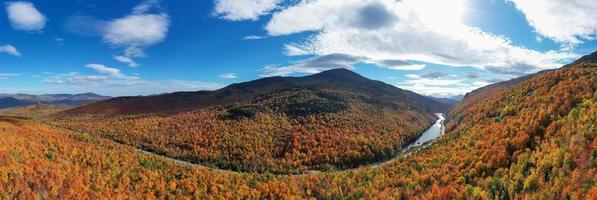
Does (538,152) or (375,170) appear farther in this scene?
(375,170)

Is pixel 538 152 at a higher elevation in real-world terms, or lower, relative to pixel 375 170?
higher

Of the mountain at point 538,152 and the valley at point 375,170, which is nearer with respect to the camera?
the mountain at point 538,152

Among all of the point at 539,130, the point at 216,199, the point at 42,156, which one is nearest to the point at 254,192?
the point at 216,199

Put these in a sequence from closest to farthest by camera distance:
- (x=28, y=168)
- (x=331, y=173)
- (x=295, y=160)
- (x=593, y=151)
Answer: (x=593, y=151), (x=28, y=168), (x=331, y=173), (x=295, y=160)

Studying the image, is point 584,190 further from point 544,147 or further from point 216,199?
point 216,199

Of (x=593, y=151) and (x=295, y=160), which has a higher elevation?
(x=593, y=151)

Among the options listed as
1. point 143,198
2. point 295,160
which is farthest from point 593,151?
point 295,160

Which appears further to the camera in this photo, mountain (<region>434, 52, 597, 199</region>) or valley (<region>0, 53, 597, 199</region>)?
valley (<region>0, 53, 597, 199</region>)

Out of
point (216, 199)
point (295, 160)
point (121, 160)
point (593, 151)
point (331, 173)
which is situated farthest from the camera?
point (295, 160)

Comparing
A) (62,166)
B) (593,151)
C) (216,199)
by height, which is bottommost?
(216,199)

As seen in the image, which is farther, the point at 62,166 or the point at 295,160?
the point at 295,160
